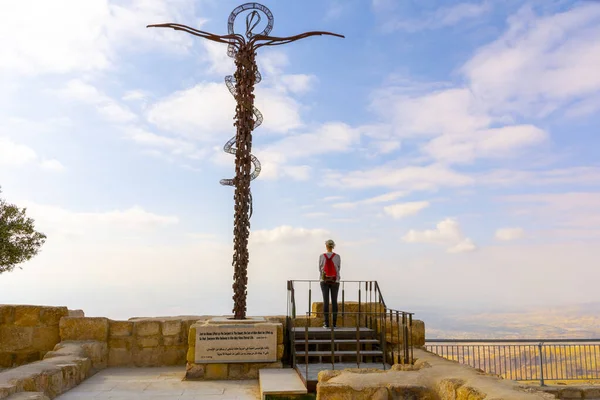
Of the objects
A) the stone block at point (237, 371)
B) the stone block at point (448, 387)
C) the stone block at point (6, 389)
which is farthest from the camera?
the stone block at point (237, 371)

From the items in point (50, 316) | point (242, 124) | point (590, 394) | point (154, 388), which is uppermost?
point (242, 124)

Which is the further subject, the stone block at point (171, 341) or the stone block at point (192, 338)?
the stone block at point (171, 341)

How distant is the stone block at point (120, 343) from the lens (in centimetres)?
990

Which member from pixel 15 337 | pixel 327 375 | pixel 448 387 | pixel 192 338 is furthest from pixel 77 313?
pixel 448 387

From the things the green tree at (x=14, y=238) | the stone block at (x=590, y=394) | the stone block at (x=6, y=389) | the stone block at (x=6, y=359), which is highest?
the green tree at (x=14, y=238)

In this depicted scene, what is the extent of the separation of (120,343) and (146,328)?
56 cm

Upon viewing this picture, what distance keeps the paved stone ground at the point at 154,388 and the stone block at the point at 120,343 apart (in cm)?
76

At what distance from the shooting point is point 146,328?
995 cm

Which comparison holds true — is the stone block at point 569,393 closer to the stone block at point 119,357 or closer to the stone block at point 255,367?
the stone block at point 255,367

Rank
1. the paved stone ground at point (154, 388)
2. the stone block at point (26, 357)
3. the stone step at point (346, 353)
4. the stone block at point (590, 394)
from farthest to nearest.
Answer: the stone block at point (590, 394), the stone block at point (26, 357), the stone step at point (346, 353), the paved stone ground at point (154, 388)

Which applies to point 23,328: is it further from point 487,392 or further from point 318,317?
point 487,392

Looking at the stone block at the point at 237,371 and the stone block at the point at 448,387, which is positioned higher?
the stone block at the point at 448,387

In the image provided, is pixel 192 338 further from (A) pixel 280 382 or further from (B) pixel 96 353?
(B) pixel 96 353

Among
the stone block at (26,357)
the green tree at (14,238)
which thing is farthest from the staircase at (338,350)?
the green tree at (14,238)
